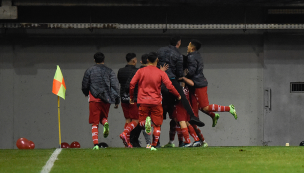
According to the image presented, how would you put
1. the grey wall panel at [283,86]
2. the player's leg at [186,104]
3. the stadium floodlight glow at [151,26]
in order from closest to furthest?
1. the player's leg at [186,104]
2. the stadium floodlight glow at [151,26]
3. the grey wall panel at [283,86]

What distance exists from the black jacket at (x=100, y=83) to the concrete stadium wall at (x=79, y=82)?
411 cm

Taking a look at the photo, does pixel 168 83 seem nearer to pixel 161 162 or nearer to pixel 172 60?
pixel 172 60

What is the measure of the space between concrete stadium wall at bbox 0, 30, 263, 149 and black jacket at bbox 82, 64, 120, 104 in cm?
411

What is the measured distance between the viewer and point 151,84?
7.21m

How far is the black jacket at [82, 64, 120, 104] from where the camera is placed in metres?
7.96

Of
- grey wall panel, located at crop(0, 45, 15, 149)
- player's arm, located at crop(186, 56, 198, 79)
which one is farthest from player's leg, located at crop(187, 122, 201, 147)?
grey wall panel, located at crop(0, 45, 15, 149)

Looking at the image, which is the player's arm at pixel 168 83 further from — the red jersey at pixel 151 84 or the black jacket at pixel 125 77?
the black jacket at pixel 125 77

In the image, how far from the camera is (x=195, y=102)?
8383mm

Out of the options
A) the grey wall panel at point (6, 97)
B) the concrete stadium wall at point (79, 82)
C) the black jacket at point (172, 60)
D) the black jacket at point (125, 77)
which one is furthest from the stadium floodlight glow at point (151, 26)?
→ the black jacket at point (172, 60)

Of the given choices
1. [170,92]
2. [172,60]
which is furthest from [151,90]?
[172,60]

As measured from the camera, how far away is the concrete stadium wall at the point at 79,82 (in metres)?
12.1

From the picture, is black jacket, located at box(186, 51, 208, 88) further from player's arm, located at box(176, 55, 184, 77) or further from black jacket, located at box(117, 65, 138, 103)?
black jacket, located at box(117, 65, 138, 103)

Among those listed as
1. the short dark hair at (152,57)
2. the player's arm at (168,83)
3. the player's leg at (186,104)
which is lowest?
the player's leg at (186,104)

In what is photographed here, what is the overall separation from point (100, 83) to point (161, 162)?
278cm
